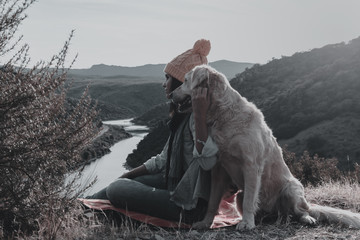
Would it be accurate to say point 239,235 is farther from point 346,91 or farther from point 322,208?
point 346,91

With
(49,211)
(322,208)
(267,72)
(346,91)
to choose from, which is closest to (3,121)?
(49,211)

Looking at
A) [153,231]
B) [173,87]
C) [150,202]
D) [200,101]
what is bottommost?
[153,231]

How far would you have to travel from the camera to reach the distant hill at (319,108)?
27.8m

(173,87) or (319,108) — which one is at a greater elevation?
(173,87)

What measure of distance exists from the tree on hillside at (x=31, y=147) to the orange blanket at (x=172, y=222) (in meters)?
0.25

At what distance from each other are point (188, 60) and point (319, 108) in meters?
30.8

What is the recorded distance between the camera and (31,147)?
11.7 feet

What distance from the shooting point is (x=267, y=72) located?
160 feet

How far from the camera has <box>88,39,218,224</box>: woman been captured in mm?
3438

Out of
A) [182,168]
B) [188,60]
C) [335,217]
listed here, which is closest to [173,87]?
[188,60]

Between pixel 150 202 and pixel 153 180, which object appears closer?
pixel 150 202

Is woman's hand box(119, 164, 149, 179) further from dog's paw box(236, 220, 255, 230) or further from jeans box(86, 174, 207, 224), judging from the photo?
dog's paw box(236, 220, 255, 230)

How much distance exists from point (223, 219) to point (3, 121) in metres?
2.14

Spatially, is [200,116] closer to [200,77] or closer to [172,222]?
[200,77]
